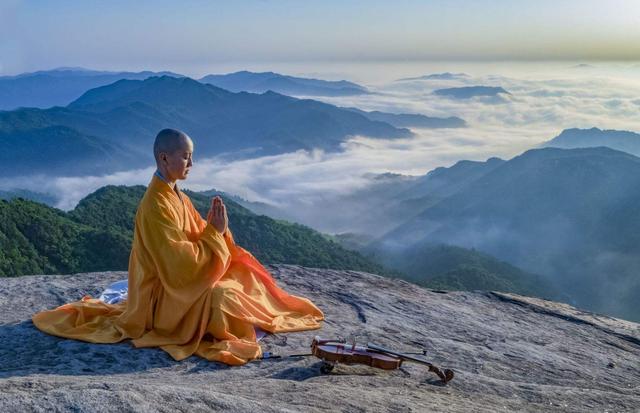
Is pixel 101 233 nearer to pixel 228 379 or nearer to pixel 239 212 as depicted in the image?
pixel 239 212

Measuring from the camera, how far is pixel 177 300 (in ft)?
19.8

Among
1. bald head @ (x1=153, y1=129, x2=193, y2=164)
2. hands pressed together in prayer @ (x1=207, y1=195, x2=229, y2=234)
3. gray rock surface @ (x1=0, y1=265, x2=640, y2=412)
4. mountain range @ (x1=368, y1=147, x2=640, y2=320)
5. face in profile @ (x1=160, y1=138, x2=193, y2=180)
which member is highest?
bald head @ (x1=153, y1=129, x2=193, y2=164)

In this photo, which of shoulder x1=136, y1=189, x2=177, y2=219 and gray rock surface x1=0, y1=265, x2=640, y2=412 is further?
shoulder x1=136, y1=189, x2=177, y2=219

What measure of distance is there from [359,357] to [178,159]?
2.70 m

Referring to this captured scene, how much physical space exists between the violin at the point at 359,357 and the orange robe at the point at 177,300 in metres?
0.71

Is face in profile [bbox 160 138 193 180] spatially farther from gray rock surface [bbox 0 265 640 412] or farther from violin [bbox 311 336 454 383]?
violin [bbox 311 336 454 383]

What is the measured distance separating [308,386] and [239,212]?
6400 cm

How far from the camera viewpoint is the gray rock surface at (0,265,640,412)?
13.7ft

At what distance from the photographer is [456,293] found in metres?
10.5

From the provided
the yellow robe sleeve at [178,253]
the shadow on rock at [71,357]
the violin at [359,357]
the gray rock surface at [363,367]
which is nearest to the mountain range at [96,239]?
the gray rock surface at [363,367]

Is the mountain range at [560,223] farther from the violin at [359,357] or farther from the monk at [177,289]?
the monk at [177,289]

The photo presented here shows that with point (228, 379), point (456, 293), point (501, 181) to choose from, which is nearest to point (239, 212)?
point (456, 293)

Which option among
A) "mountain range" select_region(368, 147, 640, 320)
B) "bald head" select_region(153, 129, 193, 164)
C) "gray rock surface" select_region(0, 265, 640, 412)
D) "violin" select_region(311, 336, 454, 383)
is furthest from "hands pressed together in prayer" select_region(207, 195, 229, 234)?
"mountain range" select_region(368, 147, 640, 320)

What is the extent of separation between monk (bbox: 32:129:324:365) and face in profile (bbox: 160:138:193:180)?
1 centimetres
